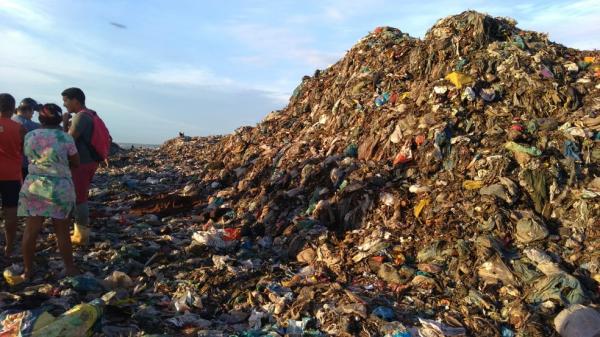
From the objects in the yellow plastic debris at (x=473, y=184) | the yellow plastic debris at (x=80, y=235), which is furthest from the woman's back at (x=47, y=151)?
the yellow plastic debris at (x=473, y=184)

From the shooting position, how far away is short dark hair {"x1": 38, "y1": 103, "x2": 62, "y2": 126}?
4.39 meters

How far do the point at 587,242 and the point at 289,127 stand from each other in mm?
6559

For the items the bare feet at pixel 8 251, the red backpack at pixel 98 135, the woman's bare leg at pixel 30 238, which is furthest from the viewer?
the red backpack at pixel 98 135

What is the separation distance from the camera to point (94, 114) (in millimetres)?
5371

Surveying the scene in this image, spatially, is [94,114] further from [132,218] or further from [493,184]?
[493,184]

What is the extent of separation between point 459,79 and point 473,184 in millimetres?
2282

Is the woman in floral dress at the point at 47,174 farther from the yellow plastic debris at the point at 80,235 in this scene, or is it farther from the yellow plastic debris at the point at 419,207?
the yellow plastic debris at the point at 419,207

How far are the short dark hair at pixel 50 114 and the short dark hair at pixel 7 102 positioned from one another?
77cm

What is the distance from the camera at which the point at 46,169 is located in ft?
14.4

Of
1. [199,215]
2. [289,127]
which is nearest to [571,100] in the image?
[289,127]

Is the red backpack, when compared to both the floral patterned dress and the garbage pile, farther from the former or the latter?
the garbage pile

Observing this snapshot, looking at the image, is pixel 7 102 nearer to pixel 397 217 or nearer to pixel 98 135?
pixel 98 135

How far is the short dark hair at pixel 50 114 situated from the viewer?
14.4 feet

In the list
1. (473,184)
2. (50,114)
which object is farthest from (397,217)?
(50,114)
